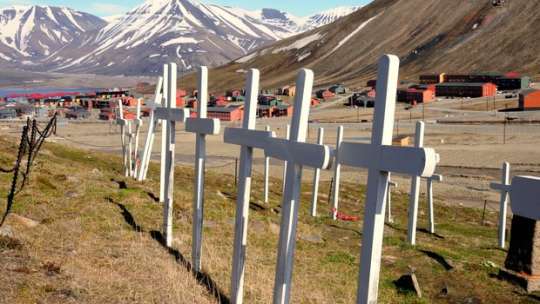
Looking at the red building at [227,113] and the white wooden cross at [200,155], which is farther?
the red building at [227,113]

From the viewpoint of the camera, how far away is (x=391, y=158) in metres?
5.87

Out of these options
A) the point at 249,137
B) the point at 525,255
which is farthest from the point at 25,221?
the point at 525,255

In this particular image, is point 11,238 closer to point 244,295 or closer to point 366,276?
point 244,295

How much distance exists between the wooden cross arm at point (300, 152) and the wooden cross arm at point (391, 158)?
220 mm

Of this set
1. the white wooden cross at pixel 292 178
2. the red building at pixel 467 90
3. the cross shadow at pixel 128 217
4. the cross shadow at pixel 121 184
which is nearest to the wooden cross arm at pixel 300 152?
the white wooden cross at pixel 292 178

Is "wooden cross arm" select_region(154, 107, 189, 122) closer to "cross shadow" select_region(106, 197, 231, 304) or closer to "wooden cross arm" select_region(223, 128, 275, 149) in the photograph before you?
"cross shadow" select_region(106, 197, 231, 304)

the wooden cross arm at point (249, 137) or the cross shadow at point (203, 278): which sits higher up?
the wooden cross arm at point (249, 137)

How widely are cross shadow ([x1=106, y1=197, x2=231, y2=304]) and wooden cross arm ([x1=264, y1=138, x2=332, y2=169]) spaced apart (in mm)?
2168

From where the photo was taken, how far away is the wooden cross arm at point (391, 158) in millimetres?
5500

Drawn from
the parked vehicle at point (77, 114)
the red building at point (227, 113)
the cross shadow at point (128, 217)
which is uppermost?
the red building at point (227, 113)

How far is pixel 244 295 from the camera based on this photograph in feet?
29.6

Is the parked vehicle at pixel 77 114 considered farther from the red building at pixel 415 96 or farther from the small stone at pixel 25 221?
the small stone at pixel 25 221

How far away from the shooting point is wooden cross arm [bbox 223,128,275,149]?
320 inches

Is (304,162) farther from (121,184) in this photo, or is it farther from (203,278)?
(121,184)
